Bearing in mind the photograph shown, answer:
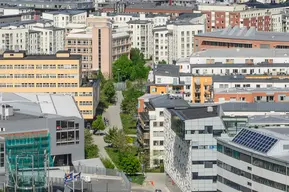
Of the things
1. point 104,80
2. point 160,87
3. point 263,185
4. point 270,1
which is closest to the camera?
point 263,185

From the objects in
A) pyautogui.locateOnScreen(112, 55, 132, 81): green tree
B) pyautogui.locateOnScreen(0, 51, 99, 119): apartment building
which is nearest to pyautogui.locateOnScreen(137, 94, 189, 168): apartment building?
pyautogui.locateOnScreen(0, 51, 99, 119): apartment building

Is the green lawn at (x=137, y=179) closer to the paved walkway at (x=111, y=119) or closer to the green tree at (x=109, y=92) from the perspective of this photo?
the paved walkway at (x=111, y=119)

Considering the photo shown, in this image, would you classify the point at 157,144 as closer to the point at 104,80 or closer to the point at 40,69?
the point at 40,69

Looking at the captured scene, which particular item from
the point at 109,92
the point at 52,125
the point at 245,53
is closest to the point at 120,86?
the point at 109,92

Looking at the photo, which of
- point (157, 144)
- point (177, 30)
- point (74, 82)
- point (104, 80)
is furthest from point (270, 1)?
point (157, 144)

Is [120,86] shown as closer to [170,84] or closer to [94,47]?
[94,47]
